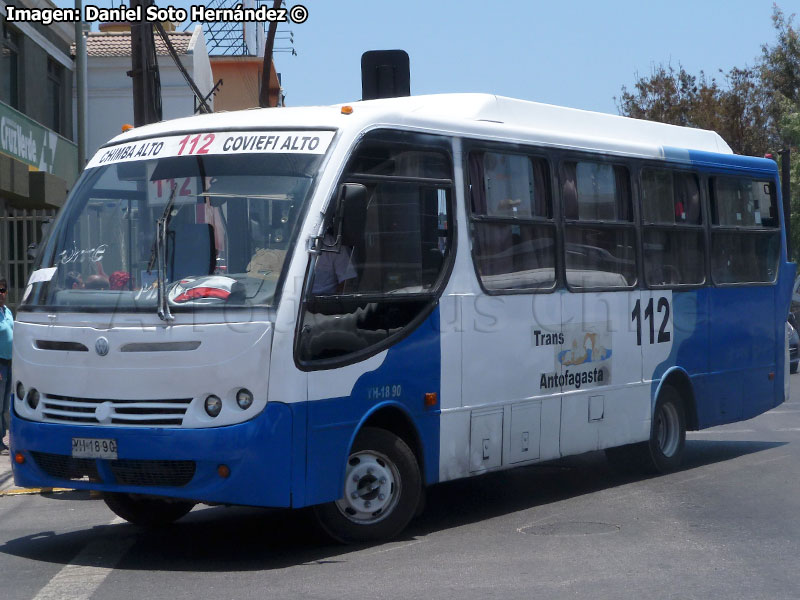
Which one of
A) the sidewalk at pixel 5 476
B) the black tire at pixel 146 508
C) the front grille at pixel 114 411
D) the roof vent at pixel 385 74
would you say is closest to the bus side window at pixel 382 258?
the front grille at pixel 114 411

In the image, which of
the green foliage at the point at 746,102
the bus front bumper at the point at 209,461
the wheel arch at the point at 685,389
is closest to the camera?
the bus front bumper at the point at 209,461

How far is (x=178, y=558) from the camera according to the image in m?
7.88

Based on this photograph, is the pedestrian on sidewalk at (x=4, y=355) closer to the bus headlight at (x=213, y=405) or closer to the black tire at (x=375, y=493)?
the black tire at (x=375, y=493)

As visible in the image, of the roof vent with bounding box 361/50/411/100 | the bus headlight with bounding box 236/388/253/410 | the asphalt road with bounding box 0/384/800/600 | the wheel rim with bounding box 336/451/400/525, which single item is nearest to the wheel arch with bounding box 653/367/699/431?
the asphalt road with bounding box 0/384/800/600

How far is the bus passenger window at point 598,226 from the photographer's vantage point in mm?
10117

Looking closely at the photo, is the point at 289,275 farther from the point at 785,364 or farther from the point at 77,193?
the point at 785,364

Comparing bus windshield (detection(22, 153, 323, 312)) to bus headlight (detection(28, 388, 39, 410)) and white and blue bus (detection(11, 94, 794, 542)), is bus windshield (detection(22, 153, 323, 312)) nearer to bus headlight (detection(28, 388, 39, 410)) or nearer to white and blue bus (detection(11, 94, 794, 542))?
white and blue bus (detection(11, 94, 794, 542))

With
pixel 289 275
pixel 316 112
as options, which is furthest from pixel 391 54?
pixel 289 275

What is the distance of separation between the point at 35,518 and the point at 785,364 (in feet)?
25.8

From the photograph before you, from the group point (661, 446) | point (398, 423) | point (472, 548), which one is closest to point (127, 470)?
point (398, 423)

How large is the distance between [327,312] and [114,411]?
1.42m

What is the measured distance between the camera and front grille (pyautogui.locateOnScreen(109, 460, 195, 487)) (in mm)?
7422

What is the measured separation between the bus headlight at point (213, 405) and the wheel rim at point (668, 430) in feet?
17.8

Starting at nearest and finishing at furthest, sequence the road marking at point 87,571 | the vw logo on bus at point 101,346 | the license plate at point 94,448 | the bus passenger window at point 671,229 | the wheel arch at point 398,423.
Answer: the road marking at point 87,571 < the license plate at point 94,448 < the vw logo on bus at point 101,346 < the wheel arch at point 398,423 < the bus passenger window at point 671,229
